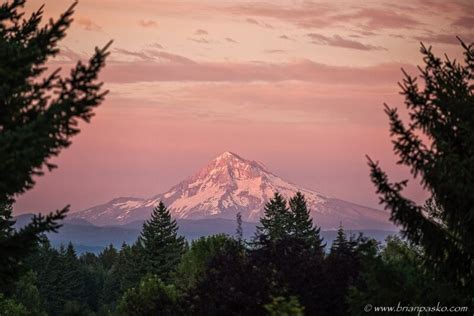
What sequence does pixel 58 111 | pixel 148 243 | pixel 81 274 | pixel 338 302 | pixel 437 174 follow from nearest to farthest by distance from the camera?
pixel 58 111 → pixel 437 174 → pixel 338 302 → pixel 148 243 → pixel 81 274

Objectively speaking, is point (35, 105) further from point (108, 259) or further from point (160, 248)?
point (108, 259)

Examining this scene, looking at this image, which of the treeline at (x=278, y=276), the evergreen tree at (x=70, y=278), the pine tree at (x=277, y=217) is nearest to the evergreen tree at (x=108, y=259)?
the evergreen tree at (x=70, y=278)

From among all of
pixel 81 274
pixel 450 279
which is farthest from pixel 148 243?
pixel 450 279

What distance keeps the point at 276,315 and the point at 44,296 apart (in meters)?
96.7

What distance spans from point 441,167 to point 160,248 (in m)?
66.9

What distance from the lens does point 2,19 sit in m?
18.7

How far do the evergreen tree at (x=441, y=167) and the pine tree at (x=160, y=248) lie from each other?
206 feet

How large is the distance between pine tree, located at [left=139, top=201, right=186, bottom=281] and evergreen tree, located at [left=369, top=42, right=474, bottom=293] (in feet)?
206

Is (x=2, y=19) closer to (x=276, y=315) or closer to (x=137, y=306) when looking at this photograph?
(x=276, y=315)

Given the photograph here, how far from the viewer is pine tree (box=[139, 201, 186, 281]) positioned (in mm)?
82188

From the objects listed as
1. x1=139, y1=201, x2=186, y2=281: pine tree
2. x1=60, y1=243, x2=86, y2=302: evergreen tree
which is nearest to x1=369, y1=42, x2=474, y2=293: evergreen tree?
x1=139, y1=201, x2=186, y2=281: pine tree

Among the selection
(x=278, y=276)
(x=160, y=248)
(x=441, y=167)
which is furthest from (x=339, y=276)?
(x=160, y=248)

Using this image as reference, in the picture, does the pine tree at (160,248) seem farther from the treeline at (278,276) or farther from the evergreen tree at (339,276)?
the evergreen tree at (339,276)

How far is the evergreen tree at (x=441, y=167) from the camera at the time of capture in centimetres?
1834
